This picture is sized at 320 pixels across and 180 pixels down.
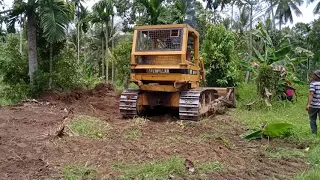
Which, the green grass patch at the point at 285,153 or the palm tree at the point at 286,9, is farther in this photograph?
the palm tree at the point at 286,9

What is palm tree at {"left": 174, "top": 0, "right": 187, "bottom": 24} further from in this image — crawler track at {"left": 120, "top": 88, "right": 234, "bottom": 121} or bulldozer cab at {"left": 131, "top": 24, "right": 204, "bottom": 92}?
bulldozer cab at {"left": 131, "top": 24, "right": 204, "bottom": 92}

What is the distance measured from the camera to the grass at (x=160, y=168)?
185 inches

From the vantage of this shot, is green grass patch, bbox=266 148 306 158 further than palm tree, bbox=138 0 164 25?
No

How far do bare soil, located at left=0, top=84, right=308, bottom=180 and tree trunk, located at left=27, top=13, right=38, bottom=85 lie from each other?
4.70 meters

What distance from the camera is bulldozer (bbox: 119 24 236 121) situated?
9.11 metres

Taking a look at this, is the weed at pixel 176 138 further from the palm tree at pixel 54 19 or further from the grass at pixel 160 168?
the palm tree at pixel 54 19

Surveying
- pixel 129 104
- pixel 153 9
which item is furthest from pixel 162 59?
pixel 153 9

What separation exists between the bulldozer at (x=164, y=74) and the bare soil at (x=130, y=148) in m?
0.57

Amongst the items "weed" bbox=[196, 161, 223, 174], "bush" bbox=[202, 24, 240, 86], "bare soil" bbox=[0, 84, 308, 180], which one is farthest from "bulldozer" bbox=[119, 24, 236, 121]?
"bush" bbox=[202, 24, 240, 86]

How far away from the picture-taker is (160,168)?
194 inches

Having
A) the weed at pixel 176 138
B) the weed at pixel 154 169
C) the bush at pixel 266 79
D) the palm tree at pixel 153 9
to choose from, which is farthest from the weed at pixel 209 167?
the palm tree at pixel 153 9

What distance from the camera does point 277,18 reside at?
45.1 m

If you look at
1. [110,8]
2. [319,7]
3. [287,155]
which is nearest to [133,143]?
[287,155]

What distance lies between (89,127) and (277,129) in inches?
160
